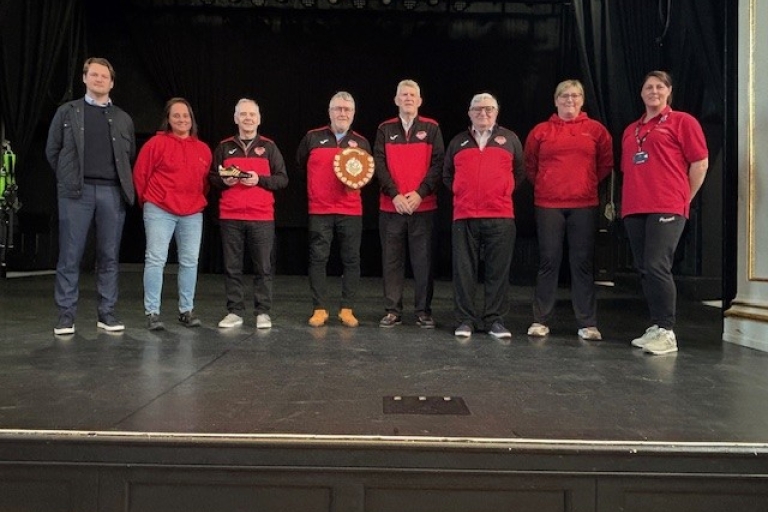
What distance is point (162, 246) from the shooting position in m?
3.55

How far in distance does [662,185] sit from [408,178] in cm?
136

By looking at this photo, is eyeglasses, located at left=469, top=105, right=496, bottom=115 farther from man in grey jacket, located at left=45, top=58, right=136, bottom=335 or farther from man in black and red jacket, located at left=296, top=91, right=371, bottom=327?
man in grey jacket, located at left=45, top=58, right=136, bottom=335

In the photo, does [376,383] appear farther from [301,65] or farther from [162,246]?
[301,65]

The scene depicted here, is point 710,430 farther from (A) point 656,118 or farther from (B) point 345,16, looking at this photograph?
(B) point 345,16

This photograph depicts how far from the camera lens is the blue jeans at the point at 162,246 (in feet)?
11.6

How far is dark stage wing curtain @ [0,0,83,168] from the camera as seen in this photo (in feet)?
24.6

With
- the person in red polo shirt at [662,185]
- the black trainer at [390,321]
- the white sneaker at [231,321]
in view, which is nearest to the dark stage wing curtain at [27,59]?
the white sneaker at [231,321]

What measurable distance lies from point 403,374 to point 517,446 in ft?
2.95

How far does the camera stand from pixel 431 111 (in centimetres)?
923

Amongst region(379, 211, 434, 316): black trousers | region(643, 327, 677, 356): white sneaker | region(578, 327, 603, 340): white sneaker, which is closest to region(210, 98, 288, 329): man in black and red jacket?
region(379, 211, 434, 316): black trousers

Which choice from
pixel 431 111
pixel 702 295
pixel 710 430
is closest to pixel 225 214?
pixel 710 430

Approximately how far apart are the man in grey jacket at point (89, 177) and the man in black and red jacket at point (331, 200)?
1012mm

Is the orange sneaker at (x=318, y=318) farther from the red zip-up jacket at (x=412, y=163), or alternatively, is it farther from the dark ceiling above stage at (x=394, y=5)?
the dark ceiling above stage at (x=394, y=5)

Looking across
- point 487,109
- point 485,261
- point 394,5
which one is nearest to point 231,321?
point 485,261
